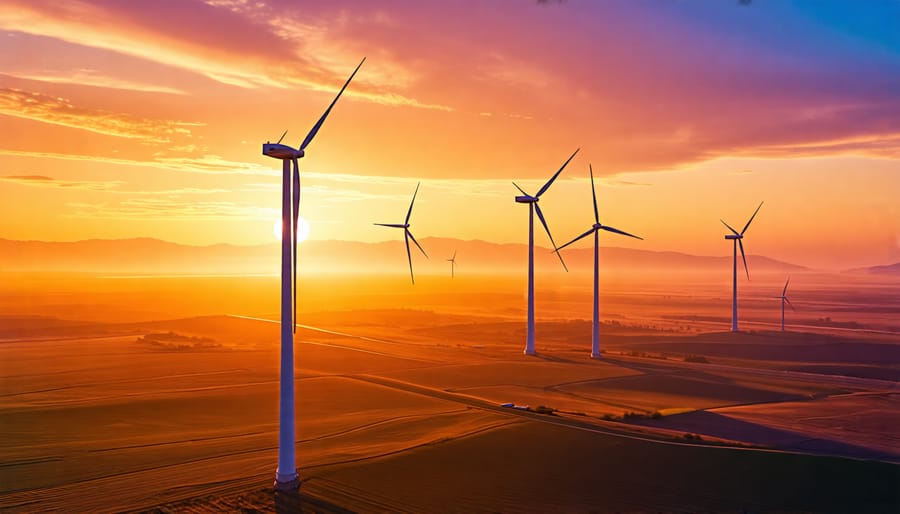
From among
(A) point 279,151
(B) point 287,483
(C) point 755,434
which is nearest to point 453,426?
(B) point 287,483

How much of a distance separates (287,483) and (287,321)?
4.63m

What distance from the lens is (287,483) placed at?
20.7m

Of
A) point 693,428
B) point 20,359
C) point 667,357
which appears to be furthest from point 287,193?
point 667,357

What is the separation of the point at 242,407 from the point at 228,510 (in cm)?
1569

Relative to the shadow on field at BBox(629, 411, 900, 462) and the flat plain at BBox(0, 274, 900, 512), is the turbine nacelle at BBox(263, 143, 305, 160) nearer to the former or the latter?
the flat plain at BBox(0, 274, 900, 512)

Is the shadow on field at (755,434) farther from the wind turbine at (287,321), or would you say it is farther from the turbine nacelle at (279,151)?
the turbine nacelle at (279,151)

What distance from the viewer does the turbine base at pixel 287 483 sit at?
20.6 m

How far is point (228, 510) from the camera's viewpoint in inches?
747

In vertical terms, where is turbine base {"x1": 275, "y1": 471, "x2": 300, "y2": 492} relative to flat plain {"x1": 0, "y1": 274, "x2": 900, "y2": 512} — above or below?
above

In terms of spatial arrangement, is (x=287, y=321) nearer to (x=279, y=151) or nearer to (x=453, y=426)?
(x=279, y=151)

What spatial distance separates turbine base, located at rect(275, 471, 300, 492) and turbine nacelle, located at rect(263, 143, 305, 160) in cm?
936

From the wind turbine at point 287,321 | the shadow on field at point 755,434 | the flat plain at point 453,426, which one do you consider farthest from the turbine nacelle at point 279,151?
the shadow on field at point 755,434

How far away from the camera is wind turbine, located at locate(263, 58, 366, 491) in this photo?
67.8 ft

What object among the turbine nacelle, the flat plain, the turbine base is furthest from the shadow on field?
the turbine nacelle
